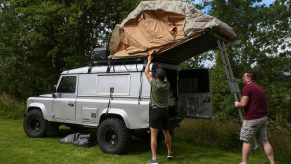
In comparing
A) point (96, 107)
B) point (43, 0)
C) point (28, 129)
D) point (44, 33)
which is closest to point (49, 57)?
point (44, 33)

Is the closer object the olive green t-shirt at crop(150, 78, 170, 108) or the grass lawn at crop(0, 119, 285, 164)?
the olive green t-shirt at crop(150, 78, 170, 108)

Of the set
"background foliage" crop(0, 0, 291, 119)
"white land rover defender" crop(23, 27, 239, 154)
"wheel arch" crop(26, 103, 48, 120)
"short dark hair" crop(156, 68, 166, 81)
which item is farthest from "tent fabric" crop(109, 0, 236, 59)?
"background foliage" crop(0, 0, 291, 119)

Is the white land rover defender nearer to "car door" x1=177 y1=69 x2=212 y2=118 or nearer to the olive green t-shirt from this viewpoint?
"car door" x1=177 y1=69 x2=212 y2=118

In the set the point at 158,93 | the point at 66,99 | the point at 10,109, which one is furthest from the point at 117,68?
the point at 10,109

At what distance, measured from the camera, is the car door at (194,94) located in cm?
984

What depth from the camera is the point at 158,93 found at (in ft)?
27.4

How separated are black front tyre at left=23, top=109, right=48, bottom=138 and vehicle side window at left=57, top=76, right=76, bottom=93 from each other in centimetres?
101

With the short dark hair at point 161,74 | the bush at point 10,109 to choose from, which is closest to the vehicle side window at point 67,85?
the short dark hair at point 161,74

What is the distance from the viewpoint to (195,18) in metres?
8.73

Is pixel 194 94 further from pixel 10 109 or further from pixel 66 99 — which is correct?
pixel 10 109

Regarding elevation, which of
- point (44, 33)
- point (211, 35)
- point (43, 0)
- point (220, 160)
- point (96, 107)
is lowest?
point (220, 160)

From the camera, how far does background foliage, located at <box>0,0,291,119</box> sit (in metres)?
17.5

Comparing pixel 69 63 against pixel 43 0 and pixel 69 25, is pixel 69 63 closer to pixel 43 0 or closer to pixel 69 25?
pixel 69 25

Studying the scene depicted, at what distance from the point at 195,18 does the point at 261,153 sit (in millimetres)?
3714
